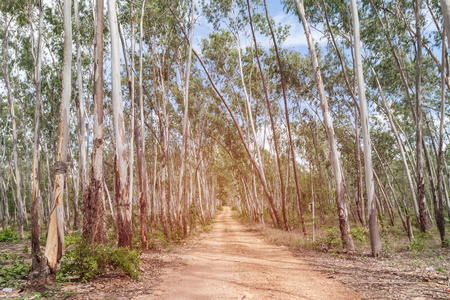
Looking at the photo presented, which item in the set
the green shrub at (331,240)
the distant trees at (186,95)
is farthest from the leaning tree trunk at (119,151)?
the green shrub at (331,240)

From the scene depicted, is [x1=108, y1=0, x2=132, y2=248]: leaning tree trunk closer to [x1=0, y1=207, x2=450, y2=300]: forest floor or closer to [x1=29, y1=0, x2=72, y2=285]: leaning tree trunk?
[x1=0, y1=207, x2=450, y2=300]: forest floor

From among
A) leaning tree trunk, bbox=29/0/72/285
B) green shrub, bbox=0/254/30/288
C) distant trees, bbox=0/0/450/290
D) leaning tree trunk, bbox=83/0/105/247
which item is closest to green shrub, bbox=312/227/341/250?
distant trees, bbox=0/0/450/290

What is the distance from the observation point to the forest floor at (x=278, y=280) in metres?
4.24

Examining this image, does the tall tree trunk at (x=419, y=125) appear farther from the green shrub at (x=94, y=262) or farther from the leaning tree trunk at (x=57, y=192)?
the leaning tree trunk at (x=57, y=192)

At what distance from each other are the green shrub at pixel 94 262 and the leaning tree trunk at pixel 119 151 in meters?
1.16

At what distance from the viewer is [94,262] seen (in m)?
4.80

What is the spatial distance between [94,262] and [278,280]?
10.6 feet

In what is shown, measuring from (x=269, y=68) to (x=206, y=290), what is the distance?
14877mm

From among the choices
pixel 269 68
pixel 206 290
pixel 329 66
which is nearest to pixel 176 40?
pixel 269 68

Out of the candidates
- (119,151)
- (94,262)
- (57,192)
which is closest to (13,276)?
(94,262)

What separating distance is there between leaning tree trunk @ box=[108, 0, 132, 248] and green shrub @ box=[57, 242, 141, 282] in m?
1.16

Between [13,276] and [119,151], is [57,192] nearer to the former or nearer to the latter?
[119,151]

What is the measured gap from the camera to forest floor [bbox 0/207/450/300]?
4.24m

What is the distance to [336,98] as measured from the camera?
1756 cm
